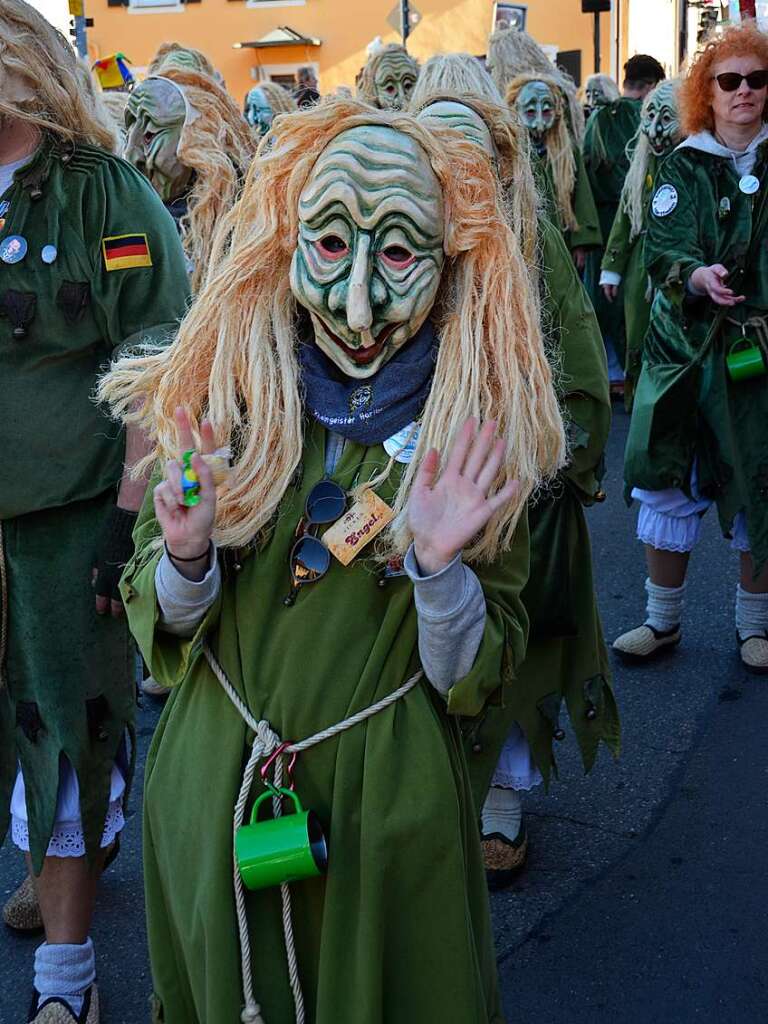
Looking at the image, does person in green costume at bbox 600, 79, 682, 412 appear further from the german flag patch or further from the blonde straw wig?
the german flag patch

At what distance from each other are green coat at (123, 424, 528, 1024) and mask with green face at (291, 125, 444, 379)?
7.6 inches

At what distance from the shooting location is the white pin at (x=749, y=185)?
4.22 m

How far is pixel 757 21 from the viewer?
15.4 feet

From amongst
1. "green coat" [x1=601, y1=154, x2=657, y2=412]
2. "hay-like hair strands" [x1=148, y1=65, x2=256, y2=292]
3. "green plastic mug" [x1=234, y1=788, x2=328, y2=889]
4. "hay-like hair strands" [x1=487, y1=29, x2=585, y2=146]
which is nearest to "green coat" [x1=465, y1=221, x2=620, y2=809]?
"green plastic mug" [x1=234, y1=788, x2=328, y2=889]

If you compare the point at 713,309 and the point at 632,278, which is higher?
the point at 713,309

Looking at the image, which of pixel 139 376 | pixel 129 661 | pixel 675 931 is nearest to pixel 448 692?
pixel 139 376

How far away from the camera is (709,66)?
14.4 ft

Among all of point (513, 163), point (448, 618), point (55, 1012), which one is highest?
point (513, 163)

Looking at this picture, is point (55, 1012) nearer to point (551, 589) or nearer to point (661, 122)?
point (551, 589)

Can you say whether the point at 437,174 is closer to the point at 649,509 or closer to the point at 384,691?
the point at 384,691

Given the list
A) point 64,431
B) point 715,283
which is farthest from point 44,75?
point 715,283

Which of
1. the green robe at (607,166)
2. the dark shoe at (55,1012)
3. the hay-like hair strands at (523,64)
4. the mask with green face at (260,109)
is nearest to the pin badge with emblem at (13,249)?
the dark shoe at (55,1012)

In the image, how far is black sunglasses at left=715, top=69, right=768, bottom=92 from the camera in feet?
14.0

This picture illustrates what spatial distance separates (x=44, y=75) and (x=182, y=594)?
1.39 metres
